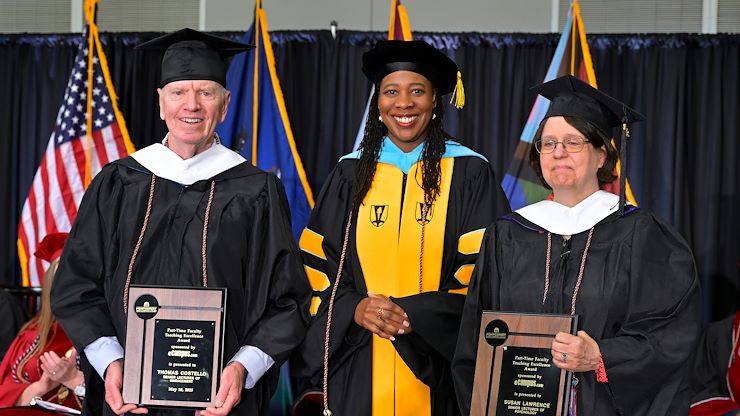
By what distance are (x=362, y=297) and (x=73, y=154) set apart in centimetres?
318

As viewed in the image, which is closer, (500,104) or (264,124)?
(264,124)

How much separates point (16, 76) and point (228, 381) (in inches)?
173

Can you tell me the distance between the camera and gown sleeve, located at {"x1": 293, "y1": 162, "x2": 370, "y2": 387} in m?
3.70

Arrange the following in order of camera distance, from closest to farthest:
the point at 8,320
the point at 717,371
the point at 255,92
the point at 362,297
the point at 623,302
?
the point at 623,302
the point at 362,297
the point at 717,371
the point at 8,320
the point at 255,92

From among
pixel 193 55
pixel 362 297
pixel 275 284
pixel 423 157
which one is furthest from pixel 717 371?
pixel 193 55

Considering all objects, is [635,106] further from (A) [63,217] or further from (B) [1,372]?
(B) [1,372]

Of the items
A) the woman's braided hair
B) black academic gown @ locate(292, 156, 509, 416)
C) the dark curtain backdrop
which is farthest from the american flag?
black academic gown @ locate(292, 156, 509, 416)

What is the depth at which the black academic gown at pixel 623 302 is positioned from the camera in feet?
10.2

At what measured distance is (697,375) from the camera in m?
5.55

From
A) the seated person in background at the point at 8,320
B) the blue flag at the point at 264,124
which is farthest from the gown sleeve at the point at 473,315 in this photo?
the seated person in background at the point at 8,320

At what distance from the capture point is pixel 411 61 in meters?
3.87

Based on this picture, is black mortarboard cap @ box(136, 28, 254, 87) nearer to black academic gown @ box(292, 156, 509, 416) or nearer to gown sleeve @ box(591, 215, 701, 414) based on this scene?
black academic gown @ box(292, 156, 509, 416)

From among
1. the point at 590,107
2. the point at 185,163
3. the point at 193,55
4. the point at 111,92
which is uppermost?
the point at 111,92

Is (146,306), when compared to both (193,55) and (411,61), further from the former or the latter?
(411,61)
